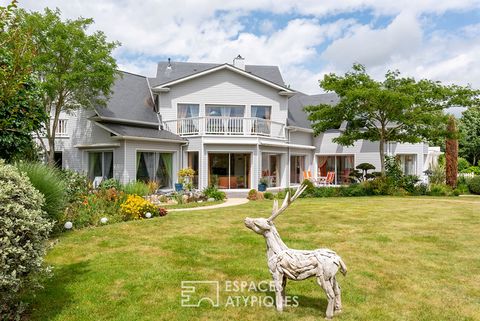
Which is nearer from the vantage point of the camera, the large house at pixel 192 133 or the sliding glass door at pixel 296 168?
the large house at pixel 192 133

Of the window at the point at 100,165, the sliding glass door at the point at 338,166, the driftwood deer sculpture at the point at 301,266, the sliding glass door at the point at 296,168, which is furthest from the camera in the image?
the sliding glass door at the point at 338,166

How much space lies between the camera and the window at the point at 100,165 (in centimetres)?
1966

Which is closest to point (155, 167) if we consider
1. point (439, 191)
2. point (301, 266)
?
point (301, 266)

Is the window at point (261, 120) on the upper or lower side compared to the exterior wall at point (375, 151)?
upper

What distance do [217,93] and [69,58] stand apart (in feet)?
30.4

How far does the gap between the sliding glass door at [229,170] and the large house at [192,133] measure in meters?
0.06

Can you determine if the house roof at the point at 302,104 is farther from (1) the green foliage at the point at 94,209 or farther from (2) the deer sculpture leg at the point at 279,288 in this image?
(2) the deer sculpture leg at the point at 279,288

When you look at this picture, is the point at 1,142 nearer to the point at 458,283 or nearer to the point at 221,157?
the point at 458,283

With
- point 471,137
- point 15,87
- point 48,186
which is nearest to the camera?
point 15,87

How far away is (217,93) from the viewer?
905 inches

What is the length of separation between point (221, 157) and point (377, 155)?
40.9ft

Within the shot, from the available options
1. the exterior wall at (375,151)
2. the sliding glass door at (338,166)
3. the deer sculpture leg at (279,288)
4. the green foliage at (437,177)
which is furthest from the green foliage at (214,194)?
the green foliage at (437,177)

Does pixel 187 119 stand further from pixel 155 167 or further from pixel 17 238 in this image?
pixel 17 238

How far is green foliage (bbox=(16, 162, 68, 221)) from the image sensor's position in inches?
341
